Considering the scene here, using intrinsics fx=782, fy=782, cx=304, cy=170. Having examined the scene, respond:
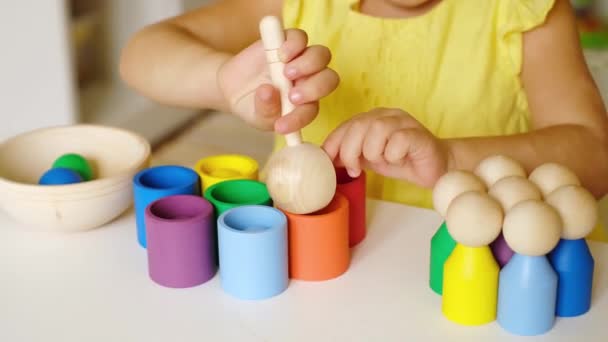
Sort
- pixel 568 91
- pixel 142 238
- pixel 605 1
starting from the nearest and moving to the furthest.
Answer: pixel 142 238 < pixel 568 91 < pixel 605 1

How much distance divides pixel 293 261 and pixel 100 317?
0.49ft

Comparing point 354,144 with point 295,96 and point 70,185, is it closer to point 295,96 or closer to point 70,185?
point 295,96

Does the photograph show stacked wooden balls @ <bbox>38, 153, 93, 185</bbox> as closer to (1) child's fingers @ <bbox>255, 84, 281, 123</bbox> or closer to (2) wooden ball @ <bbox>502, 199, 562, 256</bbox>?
(1) child's fingers @ <bbox>255, 84, 281, 123</bbox>

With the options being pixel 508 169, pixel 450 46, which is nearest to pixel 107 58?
pixel 450 46

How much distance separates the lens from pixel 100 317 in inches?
22.0

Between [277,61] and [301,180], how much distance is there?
103 millimetres

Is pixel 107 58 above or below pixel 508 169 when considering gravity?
below

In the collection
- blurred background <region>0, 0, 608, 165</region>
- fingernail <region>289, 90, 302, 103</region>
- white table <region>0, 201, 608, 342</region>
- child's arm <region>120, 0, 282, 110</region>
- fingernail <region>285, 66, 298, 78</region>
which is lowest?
blurred background <region>0, 0, 608, 165</region>

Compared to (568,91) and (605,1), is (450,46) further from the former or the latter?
(605,1)

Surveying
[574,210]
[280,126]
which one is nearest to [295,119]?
[280,126]

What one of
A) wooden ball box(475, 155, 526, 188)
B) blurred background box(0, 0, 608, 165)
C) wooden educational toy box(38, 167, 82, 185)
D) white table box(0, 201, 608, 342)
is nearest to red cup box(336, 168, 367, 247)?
white table box(0, 201, 608, 342)

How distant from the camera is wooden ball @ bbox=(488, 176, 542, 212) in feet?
1.76

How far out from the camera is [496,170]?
1.89 feet

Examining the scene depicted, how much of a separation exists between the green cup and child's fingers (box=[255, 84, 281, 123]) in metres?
0.06
